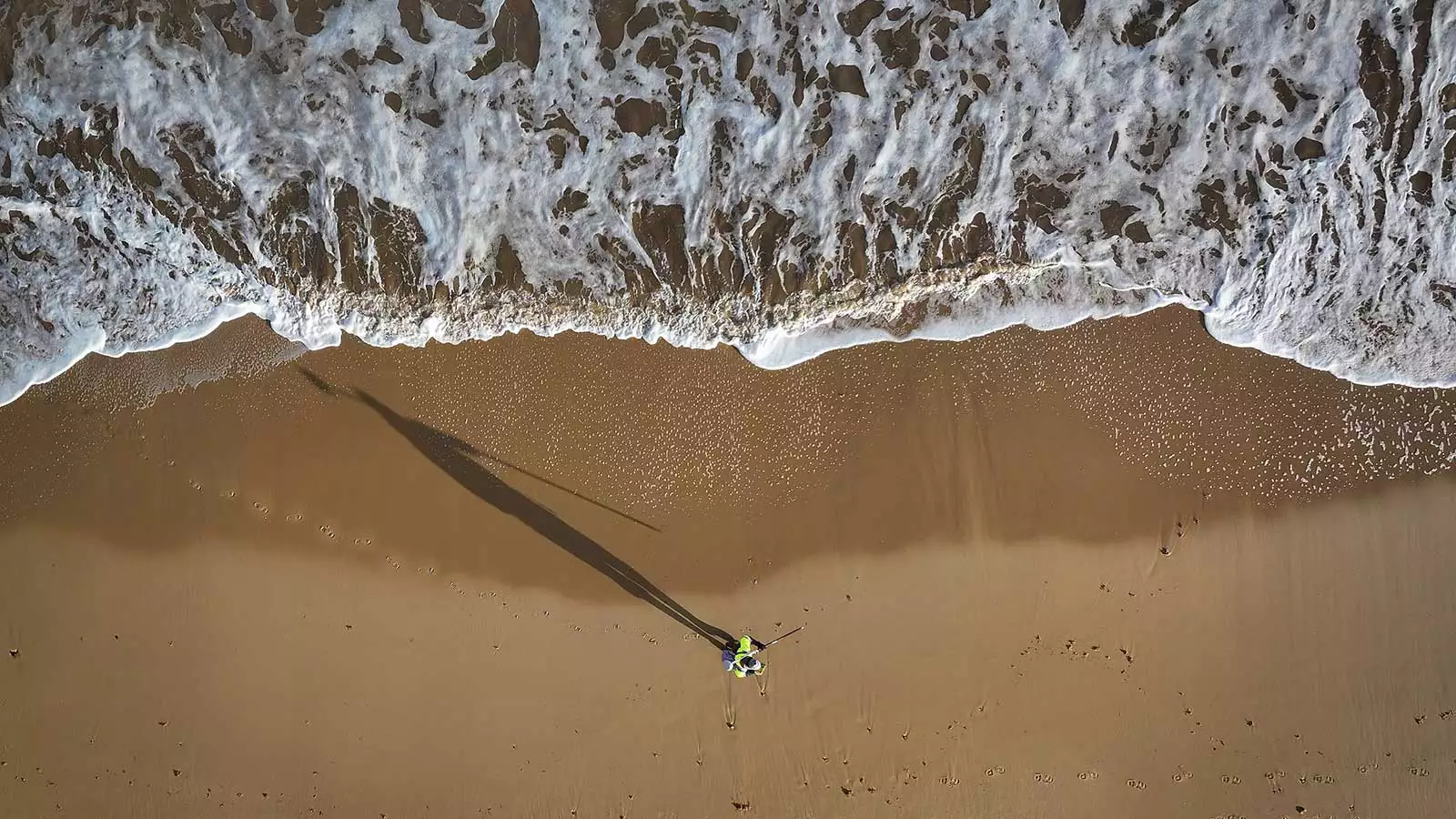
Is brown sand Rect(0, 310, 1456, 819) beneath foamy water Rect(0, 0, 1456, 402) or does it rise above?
beneath

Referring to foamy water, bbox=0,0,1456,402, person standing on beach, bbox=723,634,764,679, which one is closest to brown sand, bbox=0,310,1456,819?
person standing on beach, bbox=723,634,764,679

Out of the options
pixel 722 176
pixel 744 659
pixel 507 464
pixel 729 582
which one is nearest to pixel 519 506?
pixel 507 464

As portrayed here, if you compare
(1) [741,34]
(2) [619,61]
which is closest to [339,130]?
(2) [619,61]

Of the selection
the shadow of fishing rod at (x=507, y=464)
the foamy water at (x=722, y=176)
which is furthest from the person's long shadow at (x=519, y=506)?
the foamy water at (x=722, y=176)

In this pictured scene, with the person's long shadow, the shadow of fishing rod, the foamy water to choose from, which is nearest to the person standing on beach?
the person's long shadow

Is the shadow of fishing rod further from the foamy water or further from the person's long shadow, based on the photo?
the foamy water

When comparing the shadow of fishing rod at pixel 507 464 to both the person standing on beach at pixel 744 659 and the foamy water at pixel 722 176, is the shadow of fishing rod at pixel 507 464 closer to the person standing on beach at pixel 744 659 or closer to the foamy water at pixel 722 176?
the foamy water at pixel 722 176

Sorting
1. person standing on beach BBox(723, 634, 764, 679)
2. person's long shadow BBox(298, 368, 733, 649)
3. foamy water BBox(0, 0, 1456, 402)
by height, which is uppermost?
foamy water BBox(0, 0, 1456, 402)
